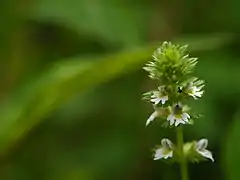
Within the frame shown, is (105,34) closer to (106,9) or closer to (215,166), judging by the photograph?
(106,9)

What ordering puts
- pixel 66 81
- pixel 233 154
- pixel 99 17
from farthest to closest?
pixel 99 17
pixel 66 81
pixel 233 154

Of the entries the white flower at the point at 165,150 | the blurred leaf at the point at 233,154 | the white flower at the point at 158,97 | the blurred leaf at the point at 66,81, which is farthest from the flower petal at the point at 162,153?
the blurred leaf at the point at 66,81

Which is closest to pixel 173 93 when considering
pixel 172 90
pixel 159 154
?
pixel 172 90

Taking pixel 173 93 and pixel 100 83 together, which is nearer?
pixel 173 93

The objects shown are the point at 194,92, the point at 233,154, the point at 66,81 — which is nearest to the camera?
the point at 194,92

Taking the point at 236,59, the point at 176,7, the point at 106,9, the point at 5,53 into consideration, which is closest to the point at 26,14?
the point at 5,53

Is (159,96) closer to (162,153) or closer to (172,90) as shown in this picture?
(172,90)
